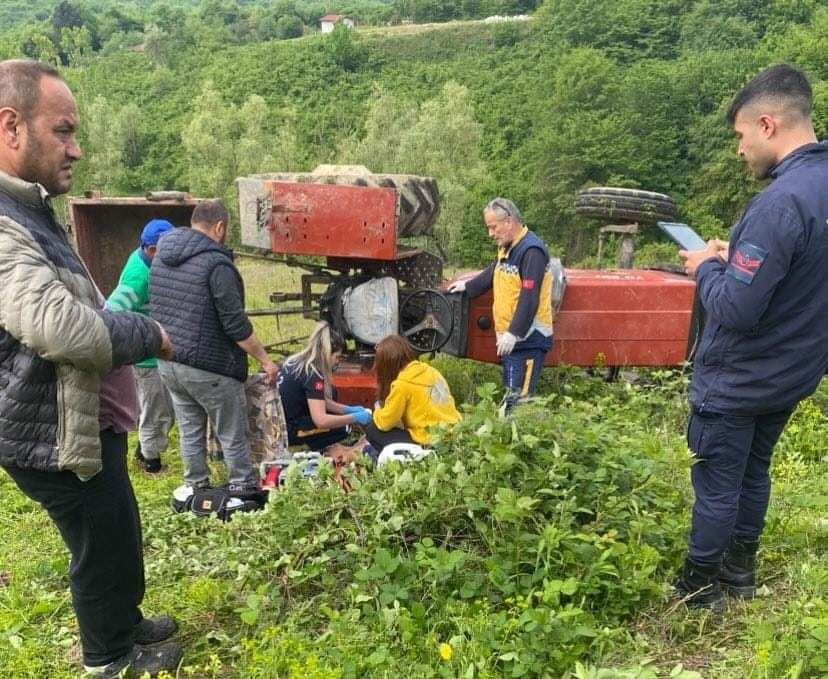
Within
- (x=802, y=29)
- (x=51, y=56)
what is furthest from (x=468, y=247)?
(x=51, y=56)

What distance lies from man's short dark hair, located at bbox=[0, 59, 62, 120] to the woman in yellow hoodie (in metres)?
2.44

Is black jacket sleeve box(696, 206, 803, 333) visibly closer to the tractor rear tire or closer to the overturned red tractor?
the overturned red tractor

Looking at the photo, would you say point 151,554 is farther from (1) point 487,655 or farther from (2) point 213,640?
(1) point 487,655

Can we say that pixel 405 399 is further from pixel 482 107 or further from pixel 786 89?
pixel 482 107

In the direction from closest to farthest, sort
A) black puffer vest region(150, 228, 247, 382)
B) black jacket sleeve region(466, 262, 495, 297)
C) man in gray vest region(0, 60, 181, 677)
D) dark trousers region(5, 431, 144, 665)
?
1. man in gray vest region(0, 60, 181, 677)
2. dark trousers region(5, 431, 144, 665)
3. black puffer vest region(150, 228, 247, 382)
4. black jacket sleeve region(466, 262, 495, 297)

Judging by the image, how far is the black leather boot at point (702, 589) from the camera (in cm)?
292

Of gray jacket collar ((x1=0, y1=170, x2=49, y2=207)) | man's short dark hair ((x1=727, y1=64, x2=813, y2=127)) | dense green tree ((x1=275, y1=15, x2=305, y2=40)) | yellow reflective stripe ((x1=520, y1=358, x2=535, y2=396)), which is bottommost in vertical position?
yellow reflective stripe ((x1=520, y1=358, x2=535, y2=396))

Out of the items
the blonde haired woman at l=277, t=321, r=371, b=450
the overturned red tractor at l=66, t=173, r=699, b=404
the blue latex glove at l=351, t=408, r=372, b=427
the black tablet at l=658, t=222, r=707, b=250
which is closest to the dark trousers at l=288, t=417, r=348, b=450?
the blonde haired woman at l=277, t=321, r=371, b=450

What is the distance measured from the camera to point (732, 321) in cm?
261

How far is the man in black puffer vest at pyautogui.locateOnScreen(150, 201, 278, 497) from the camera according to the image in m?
4.14

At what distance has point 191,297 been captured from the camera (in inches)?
163

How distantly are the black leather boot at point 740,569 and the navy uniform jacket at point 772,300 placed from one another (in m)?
0.68

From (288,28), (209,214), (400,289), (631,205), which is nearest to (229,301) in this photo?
(209,214)

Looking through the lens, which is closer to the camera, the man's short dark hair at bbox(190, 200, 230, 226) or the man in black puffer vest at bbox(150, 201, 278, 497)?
the man in black puffer vest at bbox(150, 201, 278, 497)
